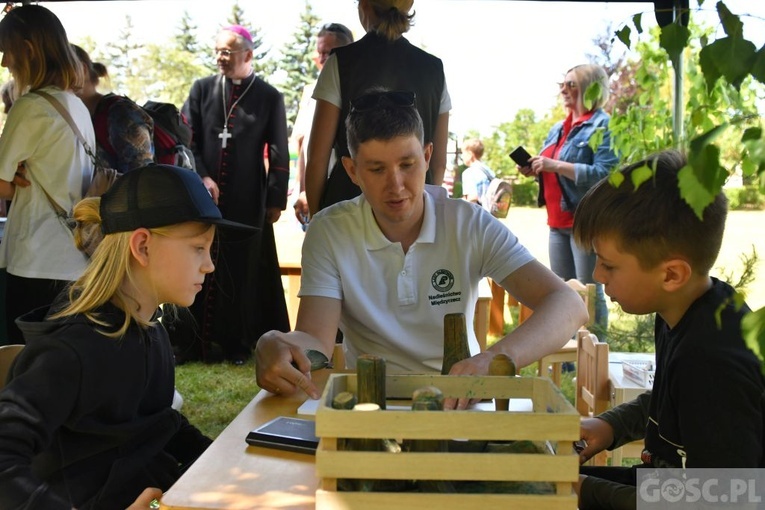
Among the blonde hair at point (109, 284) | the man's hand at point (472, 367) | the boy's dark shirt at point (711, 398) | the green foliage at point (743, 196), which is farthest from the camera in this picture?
the green foliage at point (743, 196)

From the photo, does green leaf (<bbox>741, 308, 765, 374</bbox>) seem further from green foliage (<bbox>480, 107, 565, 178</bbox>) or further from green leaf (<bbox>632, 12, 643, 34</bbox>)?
green foliage (<bbox>480, 107, 565, 178</bbox>)

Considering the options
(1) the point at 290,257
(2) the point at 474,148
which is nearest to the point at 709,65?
(2) the point at 474,148

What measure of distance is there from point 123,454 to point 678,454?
124cm

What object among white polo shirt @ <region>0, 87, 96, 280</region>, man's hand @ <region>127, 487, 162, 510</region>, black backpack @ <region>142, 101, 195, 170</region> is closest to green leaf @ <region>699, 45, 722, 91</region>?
man's hand @ <region>127, 487, 162, 510</region>

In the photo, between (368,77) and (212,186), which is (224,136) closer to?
(212,186)

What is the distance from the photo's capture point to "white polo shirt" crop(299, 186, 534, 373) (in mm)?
2518

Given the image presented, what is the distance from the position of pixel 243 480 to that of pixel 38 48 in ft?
8.81

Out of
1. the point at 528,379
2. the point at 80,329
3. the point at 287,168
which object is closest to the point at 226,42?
the point at 287,168

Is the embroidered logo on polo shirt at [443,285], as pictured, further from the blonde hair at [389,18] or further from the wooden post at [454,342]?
the blonde hair at [389,18]

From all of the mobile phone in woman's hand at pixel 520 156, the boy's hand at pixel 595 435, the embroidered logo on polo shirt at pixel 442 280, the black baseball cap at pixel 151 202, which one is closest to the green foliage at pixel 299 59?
the mobile phone in woman's hand at pixel 520 156

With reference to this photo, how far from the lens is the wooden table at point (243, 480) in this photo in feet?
4.48

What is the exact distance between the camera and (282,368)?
207 centimetres

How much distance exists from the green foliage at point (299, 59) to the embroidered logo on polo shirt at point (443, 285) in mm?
31823

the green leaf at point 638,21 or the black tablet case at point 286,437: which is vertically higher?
the green leaf at point 638,21
